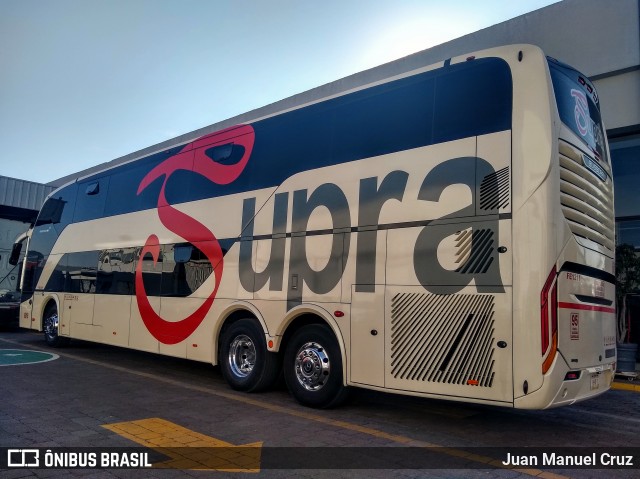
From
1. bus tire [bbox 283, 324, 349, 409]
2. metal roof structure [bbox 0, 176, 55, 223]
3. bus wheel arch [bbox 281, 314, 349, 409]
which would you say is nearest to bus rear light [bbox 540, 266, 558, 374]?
bus wheel arch [bbox 281, 314, 349, 409]

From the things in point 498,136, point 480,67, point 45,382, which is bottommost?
point 45,382

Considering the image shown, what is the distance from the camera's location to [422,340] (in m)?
5.48

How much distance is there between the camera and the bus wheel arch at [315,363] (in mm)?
6375

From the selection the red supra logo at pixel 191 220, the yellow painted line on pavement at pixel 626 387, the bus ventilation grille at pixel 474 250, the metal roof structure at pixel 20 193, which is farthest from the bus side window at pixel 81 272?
the metal roof structure at pixel 20 193

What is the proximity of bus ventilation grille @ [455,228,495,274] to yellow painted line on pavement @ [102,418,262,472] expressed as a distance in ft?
8.81

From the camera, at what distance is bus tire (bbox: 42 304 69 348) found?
12.5 metres

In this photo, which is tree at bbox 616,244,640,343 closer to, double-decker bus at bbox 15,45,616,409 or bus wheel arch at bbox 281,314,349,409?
double-decker bus at bbox 15,45,616,409

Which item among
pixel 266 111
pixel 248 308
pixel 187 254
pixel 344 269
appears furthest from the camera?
pixel 266 111

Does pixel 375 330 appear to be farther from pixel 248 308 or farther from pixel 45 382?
pixel 45 382

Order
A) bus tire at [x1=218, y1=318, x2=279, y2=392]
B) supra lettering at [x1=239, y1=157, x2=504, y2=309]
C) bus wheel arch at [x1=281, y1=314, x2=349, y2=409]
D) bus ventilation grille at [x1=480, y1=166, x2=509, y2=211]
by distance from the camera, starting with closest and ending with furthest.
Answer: bus ventilation grille at [x1=480, y1=166, x2=509, y2=211] < supra lettering at [x1=239, y1=157, x2=504, y2=309] < bus wheel arch at [x1=281, y1=314, x2=349, y2=409] < bus tire at [x1=218, y1=318, x2=279, y2=392]

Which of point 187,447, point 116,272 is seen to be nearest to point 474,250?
point 187,447

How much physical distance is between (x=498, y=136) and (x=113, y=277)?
8.09 metres

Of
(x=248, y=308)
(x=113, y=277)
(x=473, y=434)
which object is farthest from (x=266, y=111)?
(x=473, y=434)

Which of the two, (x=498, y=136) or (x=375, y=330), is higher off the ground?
(x=498, y=136)
